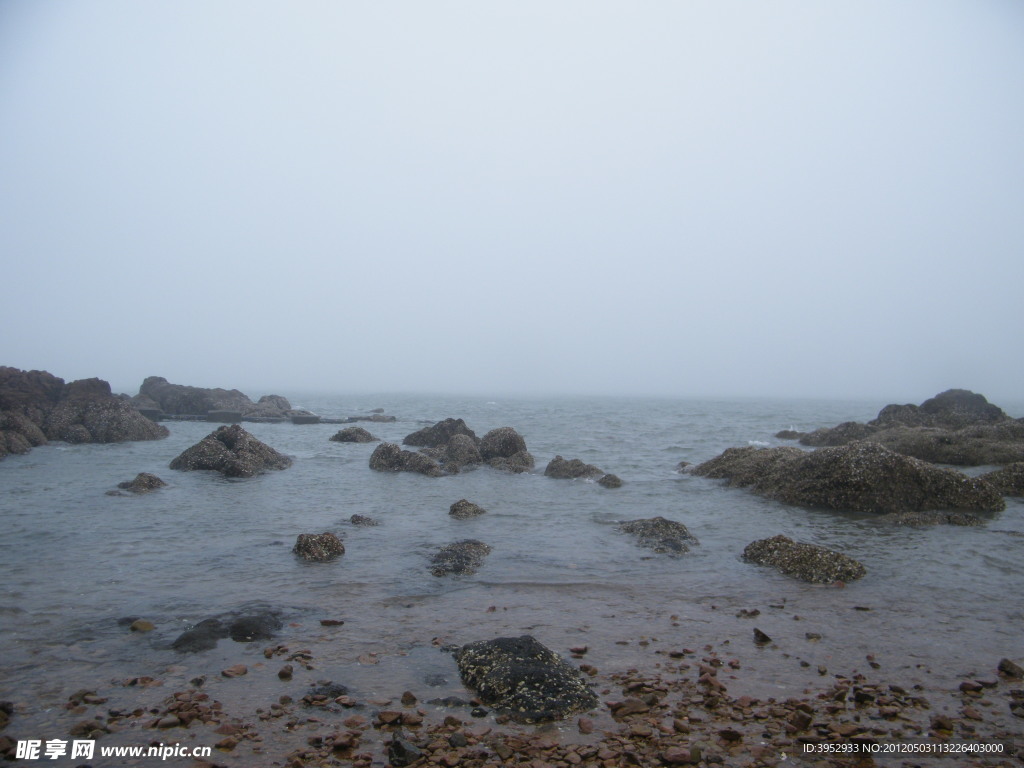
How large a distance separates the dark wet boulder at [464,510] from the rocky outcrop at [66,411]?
97.1 feet

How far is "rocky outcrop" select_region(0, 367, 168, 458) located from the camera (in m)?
34.3

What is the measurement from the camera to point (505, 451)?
94.9 feet

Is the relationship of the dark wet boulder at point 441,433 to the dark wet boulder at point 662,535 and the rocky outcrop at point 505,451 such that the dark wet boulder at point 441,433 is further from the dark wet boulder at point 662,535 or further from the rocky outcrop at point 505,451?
the dark wet boulder at point 662,535

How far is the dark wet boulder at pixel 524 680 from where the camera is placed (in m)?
6.00

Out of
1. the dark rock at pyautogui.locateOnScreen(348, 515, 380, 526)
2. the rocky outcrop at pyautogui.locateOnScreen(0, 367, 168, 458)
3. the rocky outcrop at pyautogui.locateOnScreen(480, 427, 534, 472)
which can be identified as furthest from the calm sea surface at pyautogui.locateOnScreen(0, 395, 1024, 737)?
the rocky outcrop at pyautogui.locateOnScreen(0, 367, 168, 458)

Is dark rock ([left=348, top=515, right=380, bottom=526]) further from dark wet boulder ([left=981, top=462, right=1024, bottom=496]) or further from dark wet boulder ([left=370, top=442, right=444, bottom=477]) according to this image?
dark wet boulder ([left=981, top=462, right=1024, bottom=496])

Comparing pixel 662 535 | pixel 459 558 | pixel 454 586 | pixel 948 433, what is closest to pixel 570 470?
pixel 662 535

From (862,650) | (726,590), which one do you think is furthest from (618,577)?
(862,650)

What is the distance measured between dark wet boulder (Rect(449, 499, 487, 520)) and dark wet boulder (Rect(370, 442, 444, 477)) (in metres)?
8.46

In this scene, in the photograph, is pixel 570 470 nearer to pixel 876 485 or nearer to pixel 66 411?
pixel 876 485

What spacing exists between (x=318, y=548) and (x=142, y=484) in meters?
11.6

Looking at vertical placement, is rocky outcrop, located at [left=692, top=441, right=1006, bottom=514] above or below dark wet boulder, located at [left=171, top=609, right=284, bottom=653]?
above

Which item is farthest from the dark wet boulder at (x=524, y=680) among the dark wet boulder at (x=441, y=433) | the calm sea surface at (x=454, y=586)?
the dark wet boulder at (x=441, y=433)

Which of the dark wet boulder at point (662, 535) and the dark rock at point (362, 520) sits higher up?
the dark wet boulder at point (662, 535)
